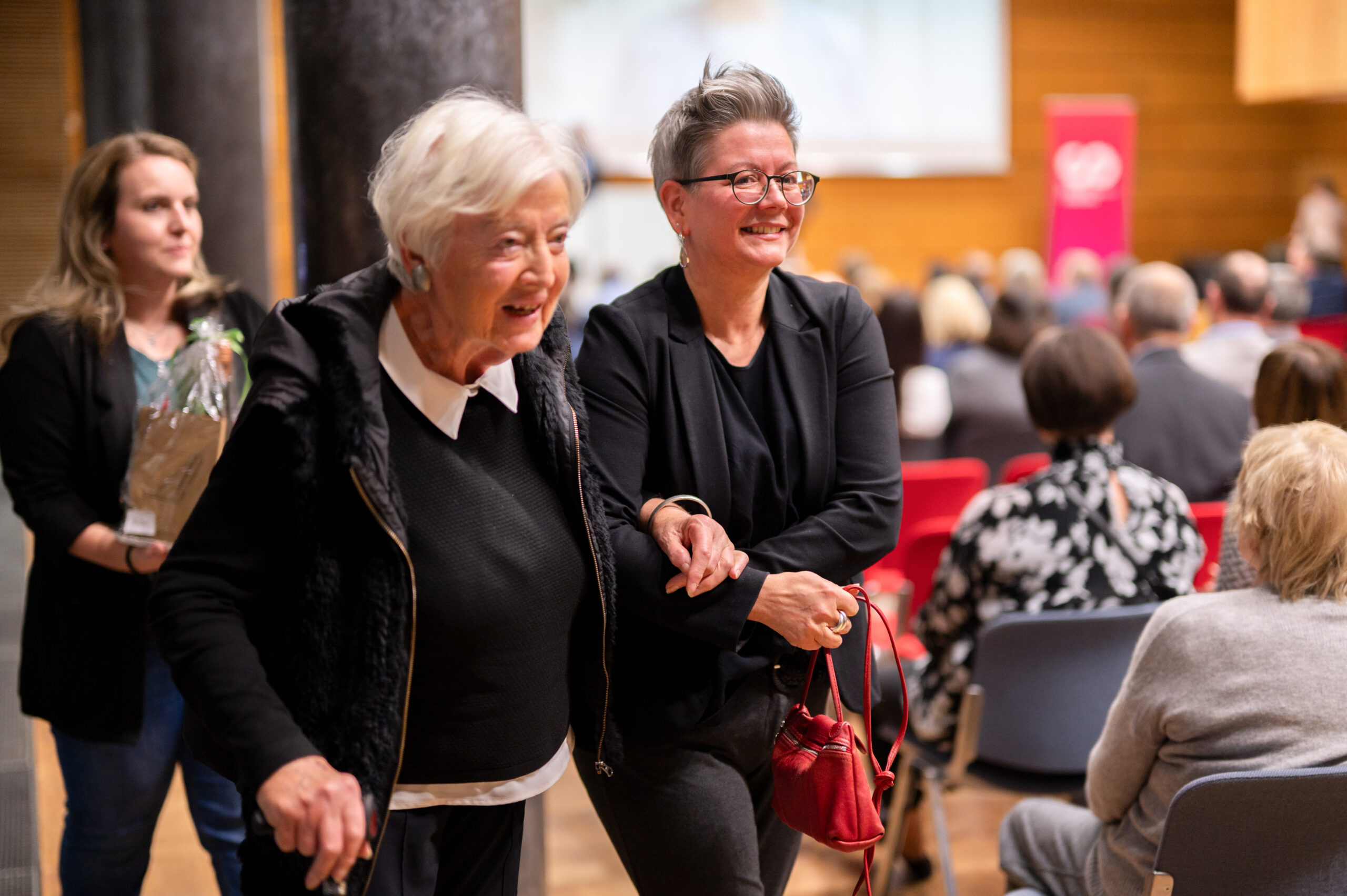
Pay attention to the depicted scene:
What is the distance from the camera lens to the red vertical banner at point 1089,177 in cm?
1335

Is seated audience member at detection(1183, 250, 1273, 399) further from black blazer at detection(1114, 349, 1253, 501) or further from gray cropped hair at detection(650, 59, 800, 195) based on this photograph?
gray cropped hair at detection(650, 59, 800, 195)

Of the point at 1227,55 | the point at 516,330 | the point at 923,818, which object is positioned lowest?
the point at 923,818

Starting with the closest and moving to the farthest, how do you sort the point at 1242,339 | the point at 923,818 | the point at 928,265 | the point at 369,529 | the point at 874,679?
the point at 369,529 → the point at 874,679 → the point at 923,818 → the point at 1242,339 → the point at 928,265

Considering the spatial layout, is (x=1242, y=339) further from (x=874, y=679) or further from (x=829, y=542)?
(x=829, y=542)

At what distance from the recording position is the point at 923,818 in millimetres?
3457

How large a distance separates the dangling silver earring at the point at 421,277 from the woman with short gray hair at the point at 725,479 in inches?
15.2

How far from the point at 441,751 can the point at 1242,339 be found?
12.9 ft

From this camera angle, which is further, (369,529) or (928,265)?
(928,265)

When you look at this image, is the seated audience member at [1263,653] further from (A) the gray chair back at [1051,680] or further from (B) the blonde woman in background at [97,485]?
(B) the blonde woman in background at [97,485]

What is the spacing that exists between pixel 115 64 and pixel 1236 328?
5.44 metres

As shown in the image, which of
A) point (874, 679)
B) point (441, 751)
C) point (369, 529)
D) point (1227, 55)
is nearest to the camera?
point (369, 529)

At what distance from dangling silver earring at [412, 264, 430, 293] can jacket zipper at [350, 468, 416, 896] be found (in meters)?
0.24

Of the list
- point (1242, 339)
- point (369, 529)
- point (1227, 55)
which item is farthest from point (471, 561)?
point (1227, 55)

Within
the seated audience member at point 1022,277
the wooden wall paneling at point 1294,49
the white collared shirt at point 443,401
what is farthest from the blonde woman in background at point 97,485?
the wooden wall paneling at point 1294,49
